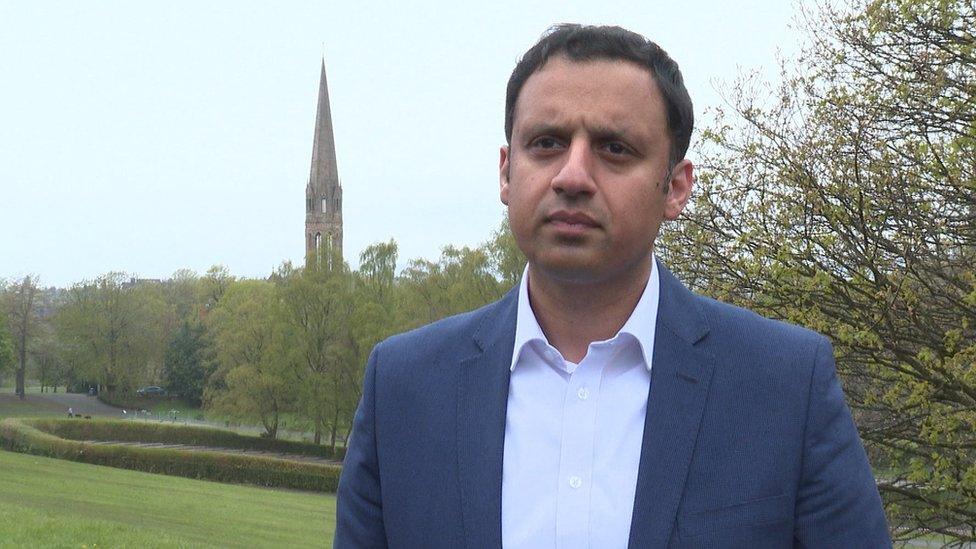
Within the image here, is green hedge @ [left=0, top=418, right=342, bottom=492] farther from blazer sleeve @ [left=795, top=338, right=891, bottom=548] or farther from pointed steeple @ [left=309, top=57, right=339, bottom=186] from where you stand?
pointed steeple @ [left=309, top=57, right=339, bottom=186]

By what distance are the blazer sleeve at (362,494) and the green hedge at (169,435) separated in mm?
47691

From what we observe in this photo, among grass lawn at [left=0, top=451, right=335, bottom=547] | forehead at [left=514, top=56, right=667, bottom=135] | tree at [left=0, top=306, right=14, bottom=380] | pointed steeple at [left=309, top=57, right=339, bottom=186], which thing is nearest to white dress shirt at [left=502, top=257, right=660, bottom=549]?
forehead at [left=514, top=56, right=667, bottom=135]

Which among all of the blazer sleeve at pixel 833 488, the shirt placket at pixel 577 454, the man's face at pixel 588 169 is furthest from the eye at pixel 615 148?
the blazer sleeve at pixel 833 488

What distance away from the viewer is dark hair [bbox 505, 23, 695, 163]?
7.31 ft

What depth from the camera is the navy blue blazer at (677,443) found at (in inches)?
82.7

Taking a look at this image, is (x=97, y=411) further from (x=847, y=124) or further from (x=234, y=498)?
(x=847, y=124)

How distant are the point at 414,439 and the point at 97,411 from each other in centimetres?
7590

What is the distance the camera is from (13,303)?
71375 mm

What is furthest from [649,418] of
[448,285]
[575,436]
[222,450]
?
[222,450]

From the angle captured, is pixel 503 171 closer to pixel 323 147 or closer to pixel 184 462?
pixel 184 462

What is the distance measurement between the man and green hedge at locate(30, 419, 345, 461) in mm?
47830

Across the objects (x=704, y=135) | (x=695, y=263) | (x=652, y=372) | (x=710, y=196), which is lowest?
(x=652, y=372)

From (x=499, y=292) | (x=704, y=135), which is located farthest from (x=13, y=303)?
(x=704, y=135)

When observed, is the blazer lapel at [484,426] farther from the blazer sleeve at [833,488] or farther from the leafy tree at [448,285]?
the leafy tree at [448,285]
